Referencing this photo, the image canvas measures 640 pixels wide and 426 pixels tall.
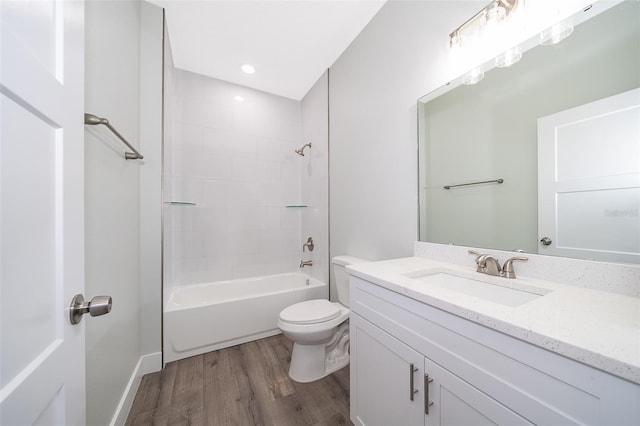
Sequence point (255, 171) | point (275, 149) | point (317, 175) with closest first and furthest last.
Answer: point (317, 175) < point (255, 171) < point (275, 149)

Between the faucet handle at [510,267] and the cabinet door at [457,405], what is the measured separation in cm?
51

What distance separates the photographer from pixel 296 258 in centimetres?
286

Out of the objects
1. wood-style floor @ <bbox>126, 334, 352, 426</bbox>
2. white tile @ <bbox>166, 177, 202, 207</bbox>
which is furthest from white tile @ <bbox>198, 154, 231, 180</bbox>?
wood-style floor @ <bbox>126, 334, 352, 426</bbox>

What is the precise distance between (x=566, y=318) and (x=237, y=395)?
1667 mm

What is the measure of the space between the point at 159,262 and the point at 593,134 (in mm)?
2416

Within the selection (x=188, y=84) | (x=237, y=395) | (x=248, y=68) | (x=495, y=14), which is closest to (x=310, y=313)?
(x=237, y=395)

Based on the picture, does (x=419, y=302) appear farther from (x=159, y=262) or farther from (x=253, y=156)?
(x=253, y=156)

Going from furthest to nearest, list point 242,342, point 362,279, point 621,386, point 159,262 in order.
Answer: point 242,342 < point 159,262 < point 362,279 < point 621,386

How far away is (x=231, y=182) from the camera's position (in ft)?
8.27

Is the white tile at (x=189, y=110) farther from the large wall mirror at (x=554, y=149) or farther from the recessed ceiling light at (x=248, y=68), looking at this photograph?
the large wall mirror at (x=554, y=149)

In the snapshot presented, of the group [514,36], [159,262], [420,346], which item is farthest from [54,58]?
[514,36]

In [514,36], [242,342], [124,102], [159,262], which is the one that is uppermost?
[514,36]

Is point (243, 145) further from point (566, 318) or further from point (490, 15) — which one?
point (566, 318)

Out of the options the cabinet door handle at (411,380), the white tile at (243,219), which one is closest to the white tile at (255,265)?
the white tile at (243,219)
